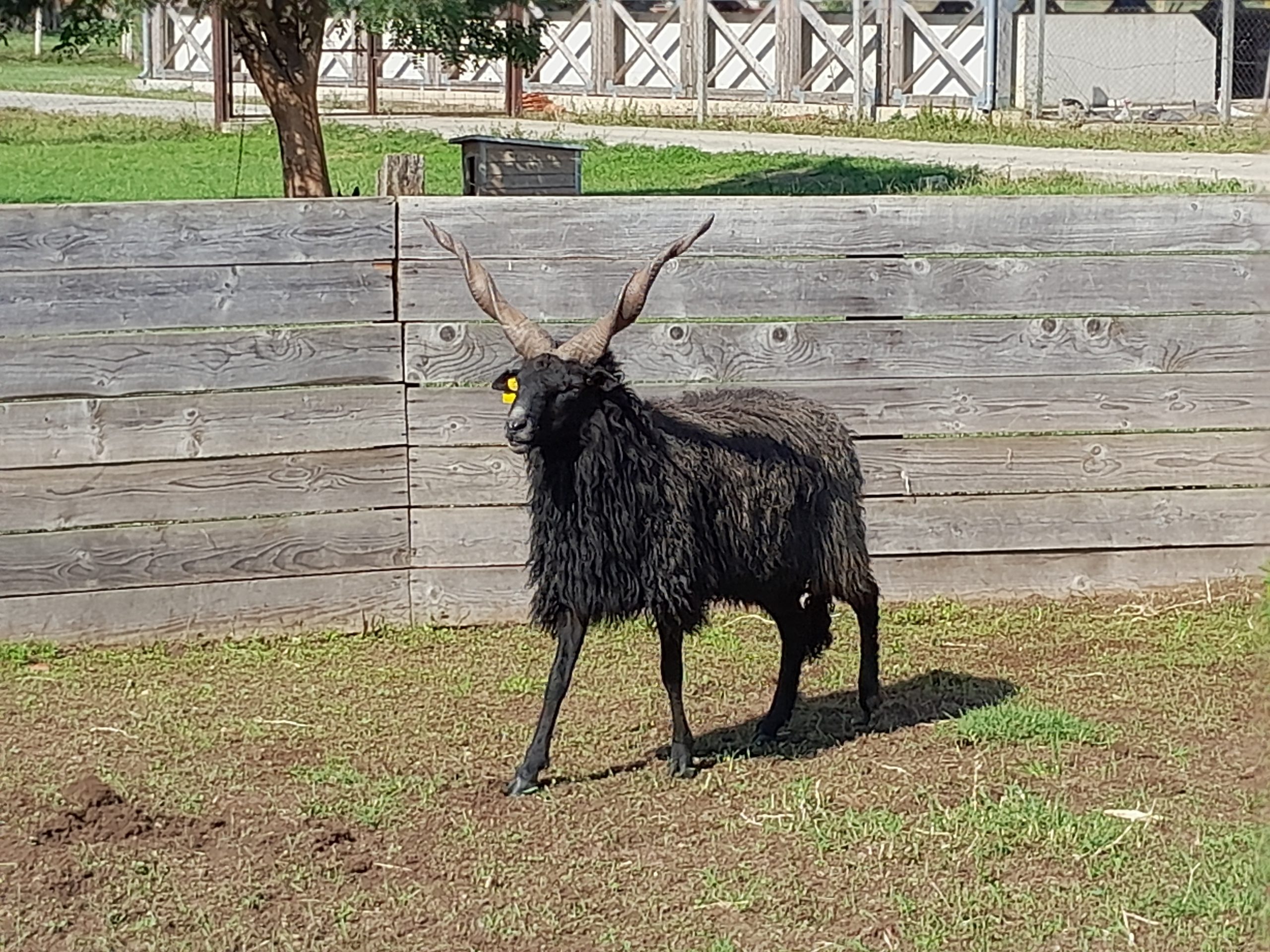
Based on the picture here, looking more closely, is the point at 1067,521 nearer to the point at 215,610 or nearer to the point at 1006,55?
the point at 215,610

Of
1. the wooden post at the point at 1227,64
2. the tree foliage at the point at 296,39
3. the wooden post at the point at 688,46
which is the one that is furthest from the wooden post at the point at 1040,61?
the tree foliage at the point at 296,39

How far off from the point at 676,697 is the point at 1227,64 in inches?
698

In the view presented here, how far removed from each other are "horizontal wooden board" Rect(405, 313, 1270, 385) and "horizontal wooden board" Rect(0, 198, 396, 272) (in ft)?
1.47

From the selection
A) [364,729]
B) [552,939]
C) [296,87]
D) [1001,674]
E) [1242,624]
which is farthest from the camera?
[296,87]

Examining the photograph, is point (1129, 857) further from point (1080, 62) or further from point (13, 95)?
point (13, 95)

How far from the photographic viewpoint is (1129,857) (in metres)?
5.13

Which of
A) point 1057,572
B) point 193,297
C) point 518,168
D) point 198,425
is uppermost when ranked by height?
point 518,168

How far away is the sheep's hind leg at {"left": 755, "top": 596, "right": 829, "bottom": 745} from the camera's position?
6395 mm

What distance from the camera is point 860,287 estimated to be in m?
7.94

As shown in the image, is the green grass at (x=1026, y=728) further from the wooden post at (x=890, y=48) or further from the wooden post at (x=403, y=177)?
the wooden post at (x=890, y=48)

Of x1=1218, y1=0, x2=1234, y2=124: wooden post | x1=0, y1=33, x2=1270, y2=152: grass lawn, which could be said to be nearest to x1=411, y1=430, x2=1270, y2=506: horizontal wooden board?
x1=0, y1=33, x2=1270, y2=152: grass lawn

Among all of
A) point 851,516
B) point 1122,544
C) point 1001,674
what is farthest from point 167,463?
point 1122,544

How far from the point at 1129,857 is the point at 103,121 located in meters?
24.6

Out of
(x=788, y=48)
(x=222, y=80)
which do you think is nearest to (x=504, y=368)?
(x=222, y=80)
